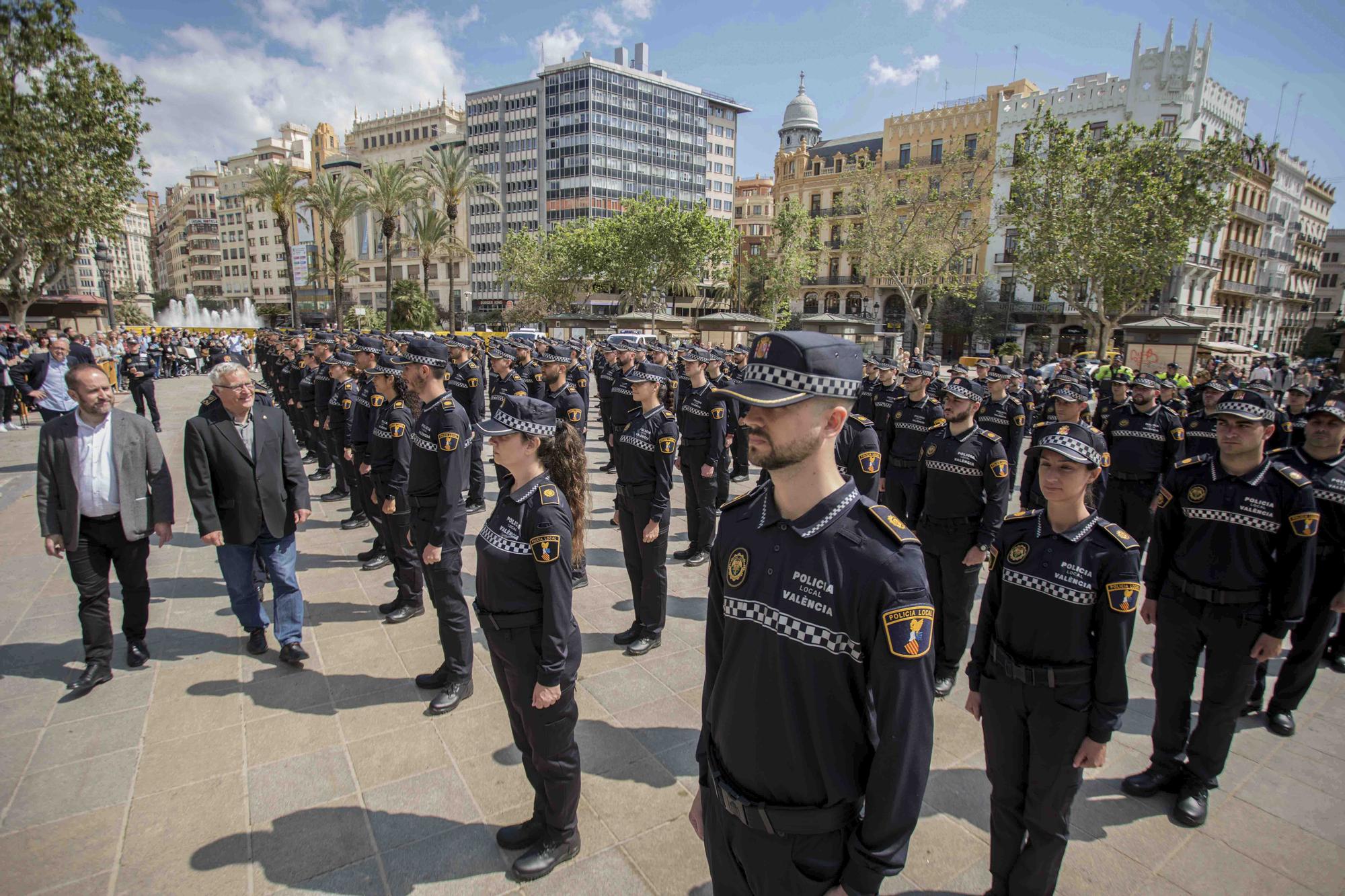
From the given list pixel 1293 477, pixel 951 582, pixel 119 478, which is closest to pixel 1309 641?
pixel 1293 477

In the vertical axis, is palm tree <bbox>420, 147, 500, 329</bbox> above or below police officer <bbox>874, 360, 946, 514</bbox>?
above

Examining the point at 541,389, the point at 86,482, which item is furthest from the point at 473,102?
the point at 86,482

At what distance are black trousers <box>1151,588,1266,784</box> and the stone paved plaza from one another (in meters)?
0.36

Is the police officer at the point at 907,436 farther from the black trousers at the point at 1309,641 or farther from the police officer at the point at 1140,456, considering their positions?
the black trousers at the point at 1309,641

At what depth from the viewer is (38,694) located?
4566mm

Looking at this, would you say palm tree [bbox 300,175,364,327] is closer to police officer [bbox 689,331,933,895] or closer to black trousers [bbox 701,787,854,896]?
police officer [bbox 689,331,933,895]

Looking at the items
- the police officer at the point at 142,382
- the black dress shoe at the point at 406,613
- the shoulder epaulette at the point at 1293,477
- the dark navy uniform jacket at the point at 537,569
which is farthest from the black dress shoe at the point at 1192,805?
the police officer at the point at 142,382

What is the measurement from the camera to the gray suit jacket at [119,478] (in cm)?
456

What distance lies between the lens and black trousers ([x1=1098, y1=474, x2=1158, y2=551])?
6969 millimetres

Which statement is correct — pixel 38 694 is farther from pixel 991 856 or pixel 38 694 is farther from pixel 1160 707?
pixel 1160 707

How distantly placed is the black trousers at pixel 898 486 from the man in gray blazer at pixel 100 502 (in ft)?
22.1

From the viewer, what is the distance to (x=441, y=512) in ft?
15.0

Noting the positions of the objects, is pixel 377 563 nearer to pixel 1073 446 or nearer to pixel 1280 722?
pixel 1073 446

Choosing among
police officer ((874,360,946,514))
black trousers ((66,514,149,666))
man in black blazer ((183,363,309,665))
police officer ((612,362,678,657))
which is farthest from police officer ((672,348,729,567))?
black trousers ((66,514,149,666))
